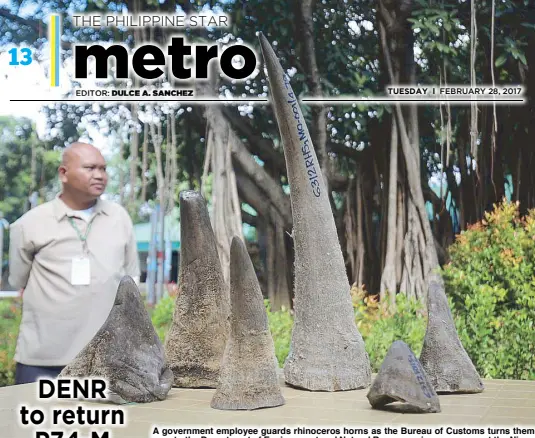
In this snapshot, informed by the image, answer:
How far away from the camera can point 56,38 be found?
19.6ft

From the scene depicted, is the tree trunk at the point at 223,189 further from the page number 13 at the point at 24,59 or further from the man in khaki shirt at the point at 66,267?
the man in khaki shirt at the point at 66,267

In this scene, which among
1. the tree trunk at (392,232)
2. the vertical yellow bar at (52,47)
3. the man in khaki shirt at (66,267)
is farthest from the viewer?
the tree trunk at (392,232)

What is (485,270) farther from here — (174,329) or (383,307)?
(174,329)

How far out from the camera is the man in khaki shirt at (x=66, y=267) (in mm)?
4062

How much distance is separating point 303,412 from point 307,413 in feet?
0.09

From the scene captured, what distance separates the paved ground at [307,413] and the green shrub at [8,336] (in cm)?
237

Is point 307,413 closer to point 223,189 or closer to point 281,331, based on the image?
point 281,331

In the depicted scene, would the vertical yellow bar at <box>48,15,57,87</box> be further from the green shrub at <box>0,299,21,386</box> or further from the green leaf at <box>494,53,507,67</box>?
the green leaf at <box>494,53,507,67</box>

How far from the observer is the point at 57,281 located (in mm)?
4062

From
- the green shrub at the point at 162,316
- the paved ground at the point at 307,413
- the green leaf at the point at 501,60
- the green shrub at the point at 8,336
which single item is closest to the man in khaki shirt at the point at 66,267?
the paved ground at the point at 307,413

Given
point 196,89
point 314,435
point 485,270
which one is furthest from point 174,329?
point 196,89

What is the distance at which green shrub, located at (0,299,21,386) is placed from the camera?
6.34 meters

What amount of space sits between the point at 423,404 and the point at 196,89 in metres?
4.14

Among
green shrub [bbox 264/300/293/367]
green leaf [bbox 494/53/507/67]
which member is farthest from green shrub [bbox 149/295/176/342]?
green leaf [bbox 494/53/507/67]
